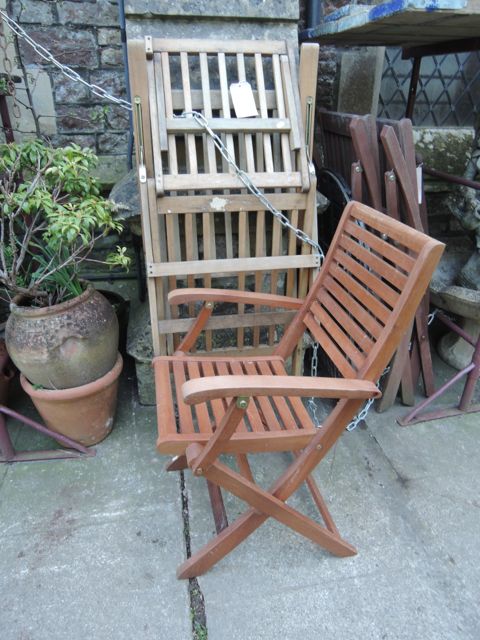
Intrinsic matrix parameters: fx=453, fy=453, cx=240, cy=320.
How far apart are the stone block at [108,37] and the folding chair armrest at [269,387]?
2.53 metres

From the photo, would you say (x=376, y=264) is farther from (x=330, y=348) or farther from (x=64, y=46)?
(x=64, y=46)

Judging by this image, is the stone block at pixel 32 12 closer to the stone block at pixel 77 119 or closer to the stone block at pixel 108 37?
the stone block at pixel 108 37

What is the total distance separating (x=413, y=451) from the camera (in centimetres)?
234

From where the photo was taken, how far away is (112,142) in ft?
10.1

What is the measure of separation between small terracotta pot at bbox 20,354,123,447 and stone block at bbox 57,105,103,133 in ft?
5.42

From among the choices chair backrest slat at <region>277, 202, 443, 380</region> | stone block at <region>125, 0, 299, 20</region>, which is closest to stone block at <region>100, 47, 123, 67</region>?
stone block at <region>125, 0, 299, 20</region>

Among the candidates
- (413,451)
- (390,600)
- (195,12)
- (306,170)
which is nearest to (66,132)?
(195,12)

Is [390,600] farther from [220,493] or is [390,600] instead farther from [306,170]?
[306,170]

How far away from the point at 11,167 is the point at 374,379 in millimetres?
1798

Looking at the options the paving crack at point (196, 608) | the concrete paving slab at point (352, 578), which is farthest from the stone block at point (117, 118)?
the paving crack at point (196, 608)

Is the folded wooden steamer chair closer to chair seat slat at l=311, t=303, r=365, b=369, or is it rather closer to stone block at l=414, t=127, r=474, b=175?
chair seat slat at l=311, t=303, r=365, b=369

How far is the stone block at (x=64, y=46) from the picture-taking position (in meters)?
2.75

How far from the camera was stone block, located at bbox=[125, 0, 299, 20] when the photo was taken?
2062 mm

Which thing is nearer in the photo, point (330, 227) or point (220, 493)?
point (220, 493)
